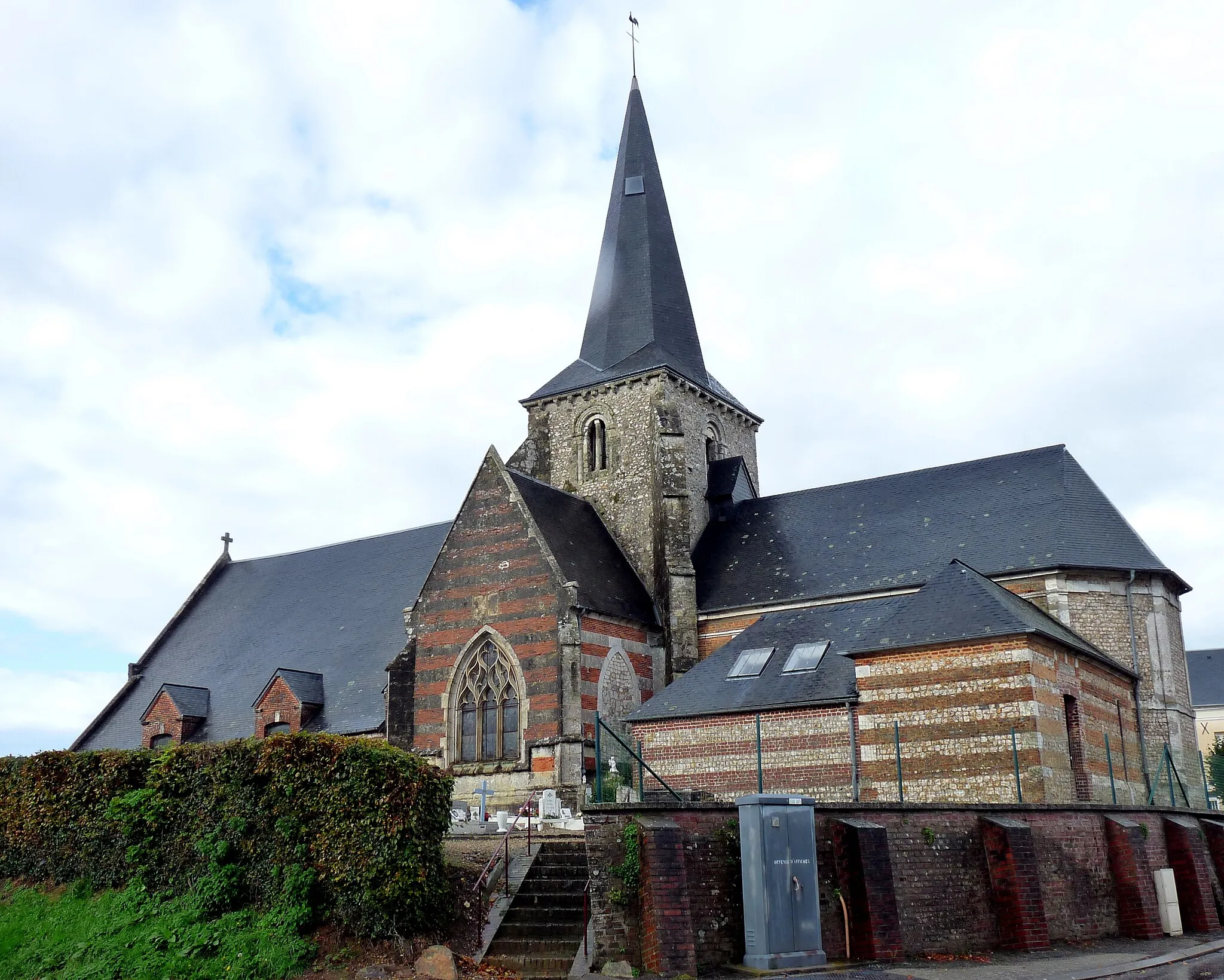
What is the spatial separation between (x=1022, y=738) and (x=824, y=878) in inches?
287

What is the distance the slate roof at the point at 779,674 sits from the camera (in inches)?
888

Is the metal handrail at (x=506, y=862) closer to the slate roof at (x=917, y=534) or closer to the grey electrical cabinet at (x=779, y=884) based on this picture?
the grey electrical cabinet at (x=779, y=884)

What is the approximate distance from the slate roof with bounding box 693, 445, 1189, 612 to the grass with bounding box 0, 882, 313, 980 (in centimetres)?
1777

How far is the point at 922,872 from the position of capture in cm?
1481

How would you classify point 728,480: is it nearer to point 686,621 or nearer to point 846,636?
point 686,621

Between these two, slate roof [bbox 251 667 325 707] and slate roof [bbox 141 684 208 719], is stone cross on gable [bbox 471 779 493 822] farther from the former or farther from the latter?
slate roof [bbox 141 684 208 719]

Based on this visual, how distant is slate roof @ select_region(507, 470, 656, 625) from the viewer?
28453 millimetres

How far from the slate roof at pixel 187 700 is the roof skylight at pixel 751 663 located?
18452mm

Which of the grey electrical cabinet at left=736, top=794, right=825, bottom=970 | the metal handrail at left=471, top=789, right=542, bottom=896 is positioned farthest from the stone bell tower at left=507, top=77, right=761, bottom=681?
the grey electrical cabinet at left=736, top=794, right=825, bottom=970

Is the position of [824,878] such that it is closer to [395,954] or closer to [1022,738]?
[395,954]

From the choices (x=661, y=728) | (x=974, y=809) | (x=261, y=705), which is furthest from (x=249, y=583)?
(x=974, y=809)

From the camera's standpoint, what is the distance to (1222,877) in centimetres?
1975

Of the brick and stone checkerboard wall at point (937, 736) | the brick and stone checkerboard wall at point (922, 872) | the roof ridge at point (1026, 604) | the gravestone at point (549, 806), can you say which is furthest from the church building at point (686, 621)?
the gravestone at point (549, 806)

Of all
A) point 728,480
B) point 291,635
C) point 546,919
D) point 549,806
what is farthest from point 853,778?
point 291,635
